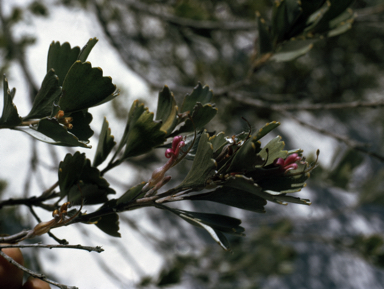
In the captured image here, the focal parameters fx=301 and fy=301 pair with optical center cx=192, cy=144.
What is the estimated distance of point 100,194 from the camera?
0.55 ft

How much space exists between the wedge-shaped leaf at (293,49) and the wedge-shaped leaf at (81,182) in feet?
0.64

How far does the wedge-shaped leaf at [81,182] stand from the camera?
158 millimetres

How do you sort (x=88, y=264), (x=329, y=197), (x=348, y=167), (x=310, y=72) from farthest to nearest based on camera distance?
(x=310, y=72) < (x=329, y=197) < (x=88, y=264) < (x=348, y=167)

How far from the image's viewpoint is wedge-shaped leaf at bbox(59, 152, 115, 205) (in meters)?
0.16

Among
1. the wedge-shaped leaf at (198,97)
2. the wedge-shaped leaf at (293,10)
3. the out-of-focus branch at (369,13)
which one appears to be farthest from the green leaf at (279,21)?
the out-of-focus branch at (369,13)

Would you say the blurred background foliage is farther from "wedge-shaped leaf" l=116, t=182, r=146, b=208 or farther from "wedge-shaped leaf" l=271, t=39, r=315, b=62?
"wedge-shaped leaf" l=116, t=182, r=146, b=208

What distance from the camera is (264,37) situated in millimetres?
278

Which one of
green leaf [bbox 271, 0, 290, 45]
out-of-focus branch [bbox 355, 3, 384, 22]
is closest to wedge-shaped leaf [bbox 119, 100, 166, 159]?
green leaf [bbox 271, 0, 290, 45]

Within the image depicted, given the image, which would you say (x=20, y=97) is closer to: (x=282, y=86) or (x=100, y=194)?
(x=100, y=194)

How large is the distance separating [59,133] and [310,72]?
4.09 ft

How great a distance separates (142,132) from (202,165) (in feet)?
0.14

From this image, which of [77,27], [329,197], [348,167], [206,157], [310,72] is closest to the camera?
[206,157]

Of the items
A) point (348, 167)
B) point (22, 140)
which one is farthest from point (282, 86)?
point (22, 140)

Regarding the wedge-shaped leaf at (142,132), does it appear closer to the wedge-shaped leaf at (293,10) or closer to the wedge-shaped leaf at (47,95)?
the wedge-shaped leaf at (47,95)
